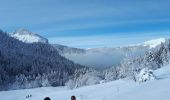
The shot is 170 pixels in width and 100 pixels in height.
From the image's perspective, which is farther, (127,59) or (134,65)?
(127,59)

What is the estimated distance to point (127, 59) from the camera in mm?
72125

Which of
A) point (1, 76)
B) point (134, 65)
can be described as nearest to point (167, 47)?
point (134, 65)

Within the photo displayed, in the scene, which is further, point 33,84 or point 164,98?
point 33,84

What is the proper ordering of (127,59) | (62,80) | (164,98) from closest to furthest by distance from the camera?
(164,98) < (127,59) < (62,80)

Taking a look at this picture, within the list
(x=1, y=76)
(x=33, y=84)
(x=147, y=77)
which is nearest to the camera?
(x=147, y=77)

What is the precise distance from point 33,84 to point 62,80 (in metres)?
21.4

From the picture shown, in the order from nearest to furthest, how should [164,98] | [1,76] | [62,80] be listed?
[164,98] → [62,80] → [1,76]

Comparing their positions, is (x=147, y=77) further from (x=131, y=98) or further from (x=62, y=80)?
(x=62, y=80)

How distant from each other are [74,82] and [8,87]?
60.6 metres

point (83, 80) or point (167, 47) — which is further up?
point (167, 47)

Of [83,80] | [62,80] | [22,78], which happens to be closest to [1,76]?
[22,78]

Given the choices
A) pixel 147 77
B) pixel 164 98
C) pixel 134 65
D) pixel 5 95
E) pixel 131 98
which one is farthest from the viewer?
pixel 5 95

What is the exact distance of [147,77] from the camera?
48469 mm

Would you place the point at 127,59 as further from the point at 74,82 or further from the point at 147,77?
the point at 74,82
